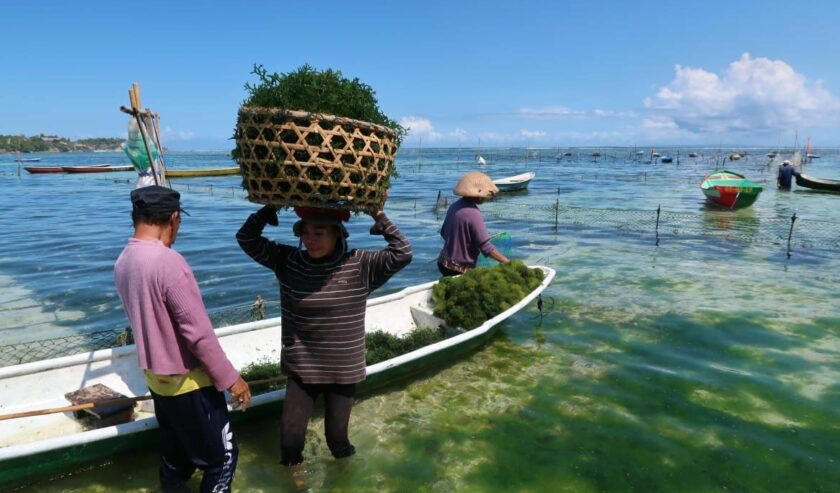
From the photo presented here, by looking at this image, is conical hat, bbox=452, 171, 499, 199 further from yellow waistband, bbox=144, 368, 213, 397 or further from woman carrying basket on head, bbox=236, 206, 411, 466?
yellow waistband, bbox=144, 368, 213, 397

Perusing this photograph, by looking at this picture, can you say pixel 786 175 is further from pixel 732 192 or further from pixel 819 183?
pixel 732 192

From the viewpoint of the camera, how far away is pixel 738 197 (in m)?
23.9

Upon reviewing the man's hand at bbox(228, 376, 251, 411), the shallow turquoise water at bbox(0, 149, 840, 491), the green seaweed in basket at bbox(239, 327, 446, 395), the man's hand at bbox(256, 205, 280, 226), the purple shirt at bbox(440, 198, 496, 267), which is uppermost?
the man's hand at bbox(256, 205, 280, 226)

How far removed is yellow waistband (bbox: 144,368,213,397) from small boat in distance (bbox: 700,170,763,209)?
2638 centimetres

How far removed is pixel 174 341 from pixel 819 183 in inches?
1631

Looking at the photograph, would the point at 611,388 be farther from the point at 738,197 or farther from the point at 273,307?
the point at 738,197

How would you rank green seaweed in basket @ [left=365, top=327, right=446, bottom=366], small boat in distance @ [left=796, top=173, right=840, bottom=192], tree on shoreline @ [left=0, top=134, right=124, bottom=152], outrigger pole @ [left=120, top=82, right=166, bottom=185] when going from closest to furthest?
outrigger pole @ [left=120, top=82, right=166, bottom=185], green seaweed in basket @ [left=365, top=327, right=446, bottom=366], small boat in distance @ [left=796, top=173, right=840, bottom=192], tree on shoreline @ [left=0, top=134, right=124, bottom=152]

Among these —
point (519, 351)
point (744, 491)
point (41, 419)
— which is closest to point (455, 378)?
point (519, 351)

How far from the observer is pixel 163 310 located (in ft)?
8.92

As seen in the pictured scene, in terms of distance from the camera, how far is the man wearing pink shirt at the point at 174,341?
8.77 ft

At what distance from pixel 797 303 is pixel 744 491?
6.68m

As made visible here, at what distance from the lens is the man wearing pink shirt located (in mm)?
2674

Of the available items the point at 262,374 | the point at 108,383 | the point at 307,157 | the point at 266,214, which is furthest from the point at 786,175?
the point at 108,383

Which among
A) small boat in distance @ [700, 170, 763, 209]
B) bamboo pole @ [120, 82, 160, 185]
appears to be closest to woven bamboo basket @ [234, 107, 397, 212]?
bamboo pole @ [120, 82, 160, 185]
